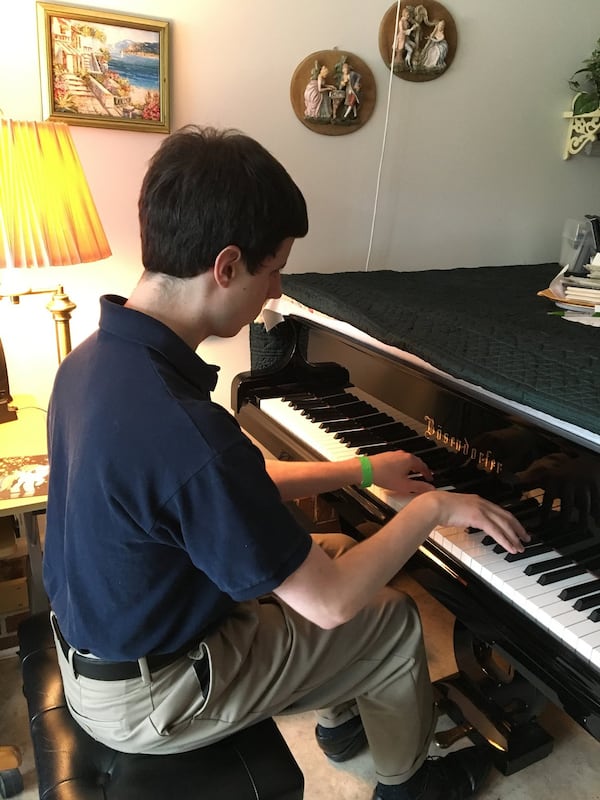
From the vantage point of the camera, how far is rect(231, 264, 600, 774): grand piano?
1.01m

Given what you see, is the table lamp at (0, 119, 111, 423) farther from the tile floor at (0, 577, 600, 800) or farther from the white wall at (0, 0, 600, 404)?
the tile floor at (0, 577, 600, 800)

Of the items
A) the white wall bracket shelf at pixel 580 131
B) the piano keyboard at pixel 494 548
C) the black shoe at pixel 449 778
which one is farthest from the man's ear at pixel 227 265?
the white wall bracket shelf at pixel 580 131

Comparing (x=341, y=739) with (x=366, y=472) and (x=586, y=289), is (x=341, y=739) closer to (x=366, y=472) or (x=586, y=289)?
(x=366, y=472)

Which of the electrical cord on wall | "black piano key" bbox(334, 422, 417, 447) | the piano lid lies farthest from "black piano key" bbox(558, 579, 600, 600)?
the electrical cord on wall

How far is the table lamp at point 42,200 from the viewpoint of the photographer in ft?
4.63

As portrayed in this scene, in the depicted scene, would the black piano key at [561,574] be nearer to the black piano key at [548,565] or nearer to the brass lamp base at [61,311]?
the black piano key at [548,565]

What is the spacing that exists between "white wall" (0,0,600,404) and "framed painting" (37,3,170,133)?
41 mm

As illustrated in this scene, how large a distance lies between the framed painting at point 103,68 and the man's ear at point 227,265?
1212mm

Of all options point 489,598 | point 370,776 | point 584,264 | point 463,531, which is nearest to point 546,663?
point 489,598

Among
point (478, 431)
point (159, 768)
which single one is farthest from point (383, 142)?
point (159, 768)

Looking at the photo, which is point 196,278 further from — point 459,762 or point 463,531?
point 459,762

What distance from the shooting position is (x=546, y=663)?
972mm

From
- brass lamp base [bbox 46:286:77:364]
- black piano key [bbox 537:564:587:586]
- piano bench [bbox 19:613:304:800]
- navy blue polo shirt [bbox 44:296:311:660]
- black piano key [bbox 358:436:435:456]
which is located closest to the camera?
navy blue polo shirt [bbox 44:296:311:660]

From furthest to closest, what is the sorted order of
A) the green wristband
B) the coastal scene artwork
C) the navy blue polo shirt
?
the coastal scene artwork → the green wristband → the navy blue polo shirt
